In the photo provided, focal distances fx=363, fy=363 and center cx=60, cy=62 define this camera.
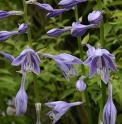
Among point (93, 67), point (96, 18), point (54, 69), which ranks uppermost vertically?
point (96, 18)

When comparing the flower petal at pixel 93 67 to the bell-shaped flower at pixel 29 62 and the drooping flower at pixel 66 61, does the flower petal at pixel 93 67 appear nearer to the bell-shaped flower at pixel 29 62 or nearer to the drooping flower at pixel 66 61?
the drooping flower at pixel 66 61

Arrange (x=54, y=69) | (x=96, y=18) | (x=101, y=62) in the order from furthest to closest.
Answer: (x=54, y=69) < (x=101, y=62) < (x=96, y=18)

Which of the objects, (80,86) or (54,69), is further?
(54,69)

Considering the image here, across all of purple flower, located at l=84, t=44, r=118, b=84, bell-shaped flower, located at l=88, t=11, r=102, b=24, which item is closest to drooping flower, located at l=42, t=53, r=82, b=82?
purple flower, located at l=84, t=44, r=118, b=84

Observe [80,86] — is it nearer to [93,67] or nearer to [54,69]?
[93,67]

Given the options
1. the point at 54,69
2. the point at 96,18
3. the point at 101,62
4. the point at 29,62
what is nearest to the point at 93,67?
the point at 101,62

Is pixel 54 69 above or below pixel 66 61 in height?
below

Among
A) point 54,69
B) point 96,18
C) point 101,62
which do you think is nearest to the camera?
point 96,18
